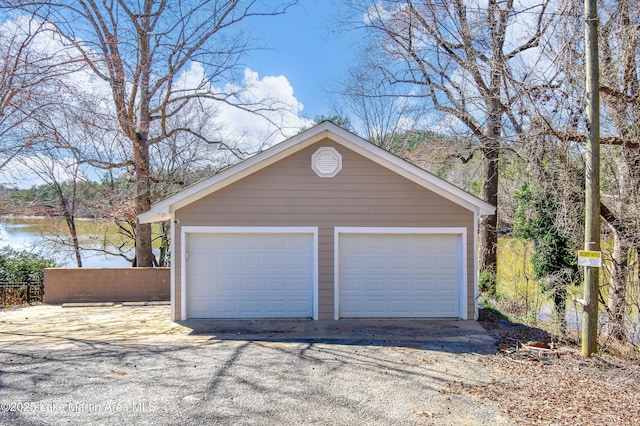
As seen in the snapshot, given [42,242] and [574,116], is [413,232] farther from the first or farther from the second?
[42,242]

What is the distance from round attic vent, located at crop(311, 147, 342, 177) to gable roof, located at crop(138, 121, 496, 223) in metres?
0.24

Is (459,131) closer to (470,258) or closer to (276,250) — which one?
(470,258)

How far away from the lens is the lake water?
1399 cm

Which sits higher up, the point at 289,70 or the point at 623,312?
the point at 289,70

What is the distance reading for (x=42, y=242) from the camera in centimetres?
1524

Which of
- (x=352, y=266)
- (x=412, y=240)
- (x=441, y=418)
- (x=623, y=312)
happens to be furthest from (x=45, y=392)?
(x=623, y=312)

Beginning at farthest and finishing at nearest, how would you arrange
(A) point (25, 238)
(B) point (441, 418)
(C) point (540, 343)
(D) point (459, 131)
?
(A) point (25, 238) < (D) point (459, 131) < (C) point (540, 343) < (B) point (441, 418)

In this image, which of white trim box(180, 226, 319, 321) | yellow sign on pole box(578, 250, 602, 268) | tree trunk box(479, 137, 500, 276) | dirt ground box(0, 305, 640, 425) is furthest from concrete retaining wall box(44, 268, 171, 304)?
yellow sign on pole box(578, 250, 602, 268)

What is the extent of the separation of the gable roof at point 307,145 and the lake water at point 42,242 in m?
8.86

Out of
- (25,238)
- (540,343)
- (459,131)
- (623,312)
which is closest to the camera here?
(540,343)

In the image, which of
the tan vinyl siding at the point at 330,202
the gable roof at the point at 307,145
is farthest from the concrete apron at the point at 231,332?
the gable roof at the point at 307,145

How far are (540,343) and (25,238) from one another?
1740cm

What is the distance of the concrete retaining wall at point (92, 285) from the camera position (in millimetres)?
11523

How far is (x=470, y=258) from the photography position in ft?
28.3
